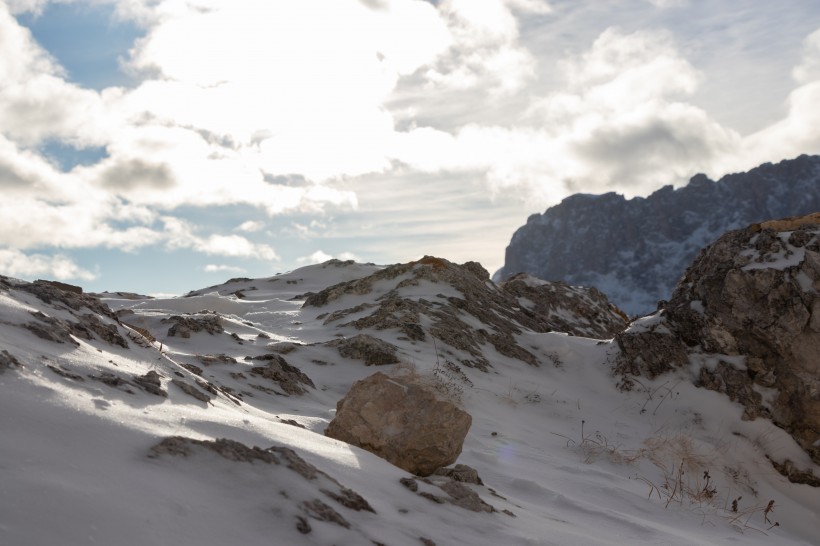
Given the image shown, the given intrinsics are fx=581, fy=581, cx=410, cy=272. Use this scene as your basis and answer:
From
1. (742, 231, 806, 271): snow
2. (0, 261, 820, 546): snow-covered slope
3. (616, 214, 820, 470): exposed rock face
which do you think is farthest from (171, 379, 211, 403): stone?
(742, 231, 806, 271): snow

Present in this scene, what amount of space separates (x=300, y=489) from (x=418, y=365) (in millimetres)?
7110

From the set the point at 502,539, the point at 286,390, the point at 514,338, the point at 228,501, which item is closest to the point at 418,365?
the point at 286,390

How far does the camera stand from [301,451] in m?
3.52

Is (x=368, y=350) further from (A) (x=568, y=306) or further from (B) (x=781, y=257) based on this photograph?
(A) (x=568, y=306)

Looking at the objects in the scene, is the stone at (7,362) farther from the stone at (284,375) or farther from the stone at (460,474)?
the stone at (284,375)

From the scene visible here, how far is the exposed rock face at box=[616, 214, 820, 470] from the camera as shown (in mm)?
10070

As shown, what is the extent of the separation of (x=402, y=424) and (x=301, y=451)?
1.35 metres

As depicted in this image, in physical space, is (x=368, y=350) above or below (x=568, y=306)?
below

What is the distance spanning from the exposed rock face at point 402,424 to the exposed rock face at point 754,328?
25.6ft

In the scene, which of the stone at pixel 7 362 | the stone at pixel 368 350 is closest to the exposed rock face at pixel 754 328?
the stone at pixel 368 350

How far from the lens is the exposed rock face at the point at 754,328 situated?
10070mm

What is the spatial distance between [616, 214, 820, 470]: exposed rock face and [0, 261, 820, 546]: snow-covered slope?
0.49 metres

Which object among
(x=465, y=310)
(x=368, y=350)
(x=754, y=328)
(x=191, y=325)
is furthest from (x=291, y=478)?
(x=465, y=310)

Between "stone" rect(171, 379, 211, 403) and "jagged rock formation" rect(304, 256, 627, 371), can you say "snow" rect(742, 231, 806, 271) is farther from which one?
"stone" rect(171, 379, 211, 403)
